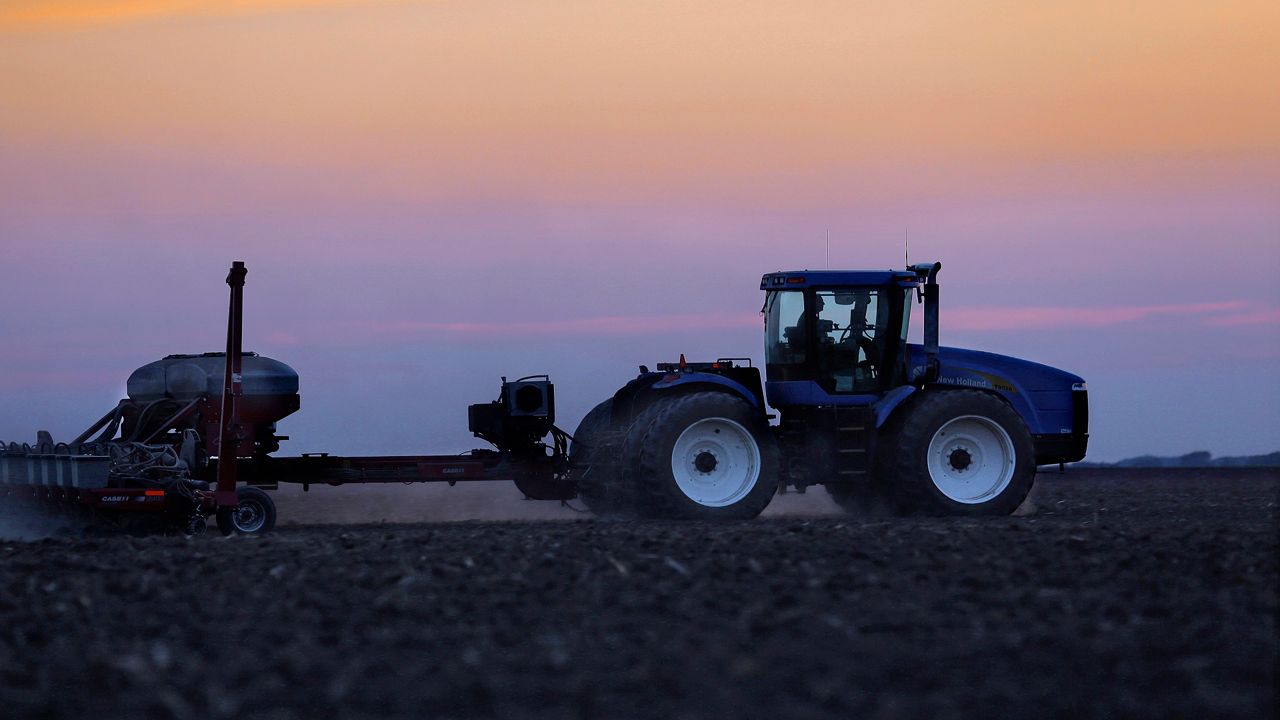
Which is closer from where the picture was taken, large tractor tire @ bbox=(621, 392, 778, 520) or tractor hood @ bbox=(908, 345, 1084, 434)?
large tractor tire @ bbox=(621, 392, 778, 520)

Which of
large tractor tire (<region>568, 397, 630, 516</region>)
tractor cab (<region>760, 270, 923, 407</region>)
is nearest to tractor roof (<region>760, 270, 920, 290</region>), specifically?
tractor cab (<region>760, 270, 923, 407</region>)

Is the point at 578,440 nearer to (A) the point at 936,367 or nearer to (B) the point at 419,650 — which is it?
(A) the point at 936,367

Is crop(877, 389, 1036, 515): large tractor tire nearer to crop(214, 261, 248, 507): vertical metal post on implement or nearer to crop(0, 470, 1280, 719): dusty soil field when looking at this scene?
crop(0, 470, 1280, 719): dusty soil field

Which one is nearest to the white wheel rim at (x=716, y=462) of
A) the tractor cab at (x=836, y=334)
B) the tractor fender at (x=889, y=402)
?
the tractor cab at (x=836, y=334)

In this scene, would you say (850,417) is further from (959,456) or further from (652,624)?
(652,624)

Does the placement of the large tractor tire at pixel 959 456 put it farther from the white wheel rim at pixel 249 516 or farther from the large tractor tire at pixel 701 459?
the white wheel rim at pixel 249 516

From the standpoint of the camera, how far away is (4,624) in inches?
375

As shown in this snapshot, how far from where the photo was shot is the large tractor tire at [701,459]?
16266mm

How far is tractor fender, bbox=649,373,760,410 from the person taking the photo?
55.4 feet

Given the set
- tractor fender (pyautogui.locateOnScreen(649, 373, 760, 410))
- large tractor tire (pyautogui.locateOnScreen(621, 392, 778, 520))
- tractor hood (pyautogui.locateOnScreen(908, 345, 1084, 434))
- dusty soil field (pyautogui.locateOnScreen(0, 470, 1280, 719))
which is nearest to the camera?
dusty soil field (pyautogui.locateOnScreen(0, 470, 1280, 719))

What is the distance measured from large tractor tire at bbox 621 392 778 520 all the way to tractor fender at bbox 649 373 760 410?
0.18 metres

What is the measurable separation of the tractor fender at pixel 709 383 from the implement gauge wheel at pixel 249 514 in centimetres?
460

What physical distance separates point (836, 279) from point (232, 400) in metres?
7.14

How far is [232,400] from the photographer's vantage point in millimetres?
16766
